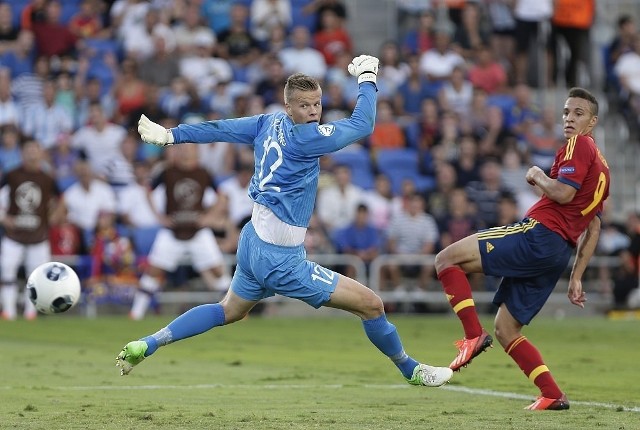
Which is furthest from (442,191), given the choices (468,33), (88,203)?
(88,203)

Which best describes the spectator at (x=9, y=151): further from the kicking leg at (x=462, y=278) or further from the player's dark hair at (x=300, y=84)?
the player's dark hair at (x=300, y=84)

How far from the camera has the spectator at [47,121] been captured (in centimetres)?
2280

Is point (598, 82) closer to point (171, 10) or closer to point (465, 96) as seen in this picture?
point (465, 96)

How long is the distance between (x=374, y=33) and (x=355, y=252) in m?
7.11

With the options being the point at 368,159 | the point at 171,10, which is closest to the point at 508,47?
the point at 368,159

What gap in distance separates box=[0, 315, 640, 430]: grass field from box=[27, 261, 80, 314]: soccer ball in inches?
27.5

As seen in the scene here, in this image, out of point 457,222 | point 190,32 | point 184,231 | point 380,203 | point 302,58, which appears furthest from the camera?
point 190,32

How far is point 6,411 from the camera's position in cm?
961

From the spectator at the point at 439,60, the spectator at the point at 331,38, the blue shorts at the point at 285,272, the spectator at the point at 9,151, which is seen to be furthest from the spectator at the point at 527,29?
the blue shorts at the point at 285,272

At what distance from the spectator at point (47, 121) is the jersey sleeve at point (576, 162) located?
46.6ft

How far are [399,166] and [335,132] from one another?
14844 millimetres

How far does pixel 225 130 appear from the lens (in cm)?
975

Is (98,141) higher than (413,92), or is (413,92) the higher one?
(413,92)

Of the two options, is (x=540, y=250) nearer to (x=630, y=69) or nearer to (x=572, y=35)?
(x=630, y=69)
